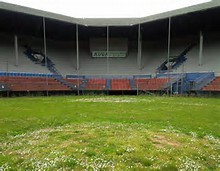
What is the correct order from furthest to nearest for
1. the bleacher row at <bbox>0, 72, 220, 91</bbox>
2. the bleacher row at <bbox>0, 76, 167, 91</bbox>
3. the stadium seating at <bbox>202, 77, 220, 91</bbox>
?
the bleacher row at <bbox>0, 76, 167, 91</bbox> < the bleacher row at <bbox>0, 72, 220, 91</bbox> < the stadium seating at <bbox>202, 77, 220, 91</bbox>

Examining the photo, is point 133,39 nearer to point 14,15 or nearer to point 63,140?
point 14,15

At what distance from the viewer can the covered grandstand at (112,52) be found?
41.5m

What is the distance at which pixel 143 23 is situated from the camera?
47438 mm

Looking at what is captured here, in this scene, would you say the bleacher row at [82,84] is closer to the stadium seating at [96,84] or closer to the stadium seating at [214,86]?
the stadium seating at [96,84]

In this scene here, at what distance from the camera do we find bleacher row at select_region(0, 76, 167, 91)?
39750mm

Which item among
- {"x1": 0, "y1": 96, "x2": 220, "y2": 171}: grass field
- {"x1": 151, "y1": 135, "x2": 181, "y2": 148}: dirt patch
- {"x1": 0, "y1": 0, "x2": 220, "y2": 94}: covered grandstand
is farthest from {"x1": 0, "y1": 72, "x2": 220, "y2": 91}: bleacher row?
{"x1": 151, "y1": 135, "x2": 181, "y2": 148}: dirt patch

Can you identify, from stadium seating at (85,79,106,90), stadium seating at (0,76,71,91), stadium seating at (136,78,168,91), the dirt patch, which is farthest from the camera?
stadium seating at (85,79,106,90)

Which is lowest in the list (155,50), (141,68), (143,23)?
(141,68)

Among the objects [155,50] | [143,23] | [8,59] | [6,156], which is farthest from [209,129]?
[155,50]

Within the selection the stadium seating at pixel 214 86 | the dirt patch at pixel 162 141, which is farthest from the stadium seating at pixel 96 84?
the dirt patch at pixel 162 141

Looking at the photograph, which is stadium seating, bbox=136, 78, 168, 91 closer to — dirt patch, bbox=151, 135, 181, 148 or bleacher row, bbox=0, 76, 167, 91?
bleacher row, bbox=0, 76, 167, 91

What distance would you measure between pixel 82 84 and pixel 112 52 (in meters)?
12.8

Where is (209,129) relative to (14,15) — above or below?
below

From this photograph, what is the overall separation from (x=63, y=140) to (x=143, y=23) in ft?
136
